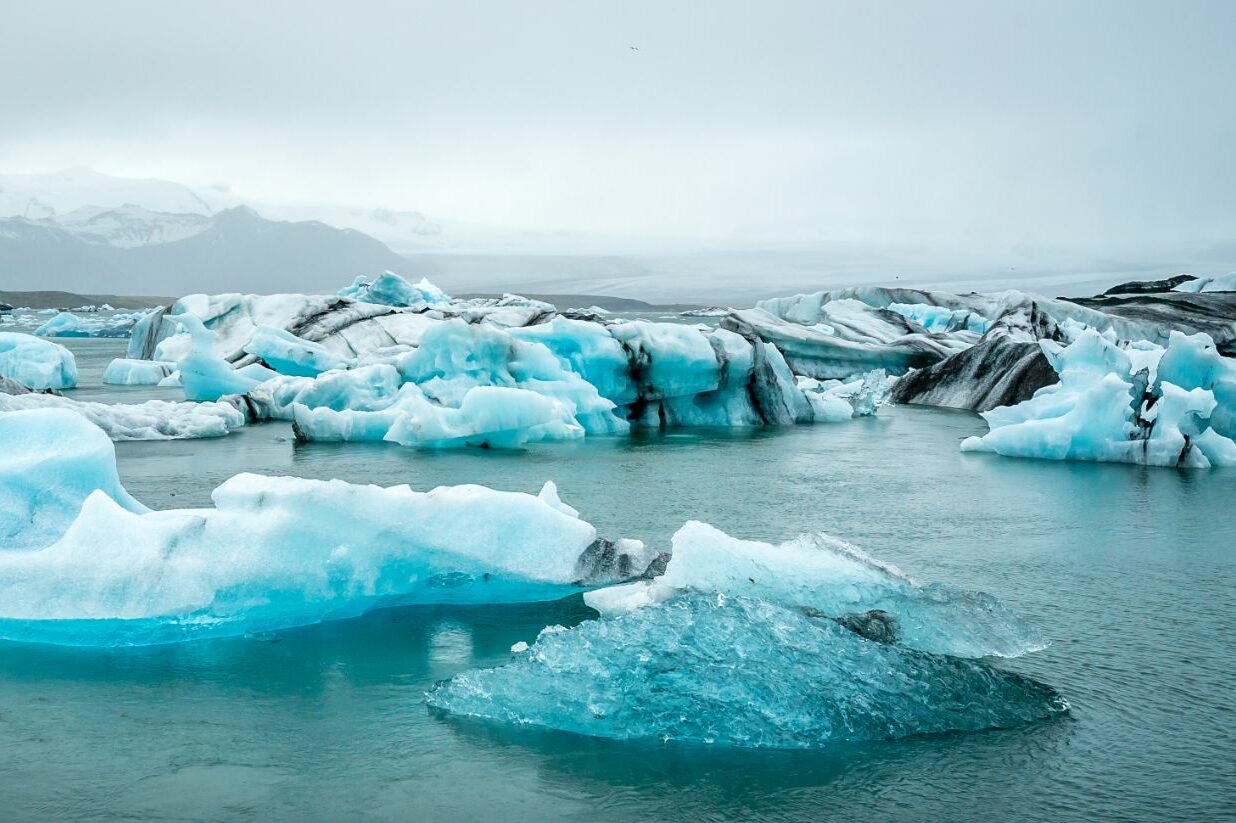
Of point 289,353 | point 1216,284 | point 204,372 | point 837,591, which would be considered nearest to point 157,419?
point 204,372

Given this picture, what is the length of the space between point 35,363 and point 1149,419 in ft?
52.9

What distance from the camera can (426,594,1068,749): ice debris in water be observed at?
12.9ft

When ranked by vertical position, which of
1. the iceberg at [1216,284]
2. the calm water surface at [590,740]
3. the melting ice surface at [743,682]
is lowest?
the calm water surface at [590,740]

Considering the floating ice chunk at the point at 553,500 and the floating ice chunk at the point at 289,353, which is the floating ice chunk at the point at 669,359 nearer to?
the floating ice chunk at the point at 289,353

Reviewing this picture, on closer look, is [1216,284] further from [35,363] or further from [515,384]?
[35,363]

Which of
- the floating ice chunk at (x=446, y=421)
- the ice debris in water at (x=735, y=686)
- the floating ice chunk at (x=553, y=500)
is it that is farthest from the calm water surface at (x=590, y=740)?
the floating ice chunk at (x=446, y=421)

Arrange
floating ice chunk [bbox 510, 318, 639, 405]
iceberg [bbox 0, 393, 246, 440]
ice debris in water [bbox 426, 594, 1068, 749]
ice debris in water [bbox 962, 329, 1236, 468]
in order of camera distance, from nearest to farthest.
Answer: ice debris in water [bbox 426, 594, 1068, 749] → ice debris in water [bbox 962, 329, 1236, 468] → iceberg [bbox 0, 393, 246, 440] → floating ice chunk [bbox 510, 318, 639, 405]

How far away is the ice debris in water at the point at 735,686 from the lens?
3932 mm

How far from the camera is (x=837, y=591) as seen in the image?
495 cm

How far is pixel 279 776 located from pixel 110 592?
179 cm

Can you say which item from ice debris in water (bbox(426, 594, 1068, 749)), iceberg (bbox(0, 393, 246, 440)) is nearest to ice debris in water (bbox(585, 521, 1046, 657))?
ice debris in water (bbox(426, 594, 1068, 749))

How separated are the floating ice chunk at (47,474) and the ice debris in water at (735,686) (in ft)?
8.42

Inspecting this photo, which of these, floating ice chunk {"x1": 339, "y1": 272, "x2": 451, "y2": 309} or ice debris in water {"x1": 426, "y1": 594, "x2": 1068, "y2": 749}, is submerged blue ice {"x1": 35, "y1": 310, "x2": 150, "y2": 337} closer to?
floating ice chunk {"x1": 339, "y1": 272, "x2": 451, "y2": 309}

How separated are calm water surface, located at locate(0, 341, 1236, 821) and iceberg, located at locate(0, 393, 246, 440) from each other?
7.15 m
